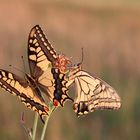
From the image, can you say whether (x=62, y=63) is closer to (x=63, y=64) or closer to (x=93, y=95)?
(x=63, y=64)

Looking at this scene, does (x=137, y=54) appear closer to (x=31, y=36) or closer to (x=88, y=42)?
(x=88, y=42)

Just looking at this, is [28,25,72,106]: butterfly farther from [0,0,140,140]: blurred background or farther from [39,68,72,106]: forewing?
[0,0,140,140]: blurred background

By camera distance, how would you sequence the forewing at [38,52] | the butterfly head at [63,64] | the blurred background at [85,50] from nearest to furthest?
the butterfly head at [63,64] < the forewing at [38,52] < the blurred background at [85,50]

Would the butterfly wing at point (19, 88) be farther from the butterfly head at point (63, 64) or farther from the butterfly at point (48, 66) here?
the butterfly head at point (63, 64)

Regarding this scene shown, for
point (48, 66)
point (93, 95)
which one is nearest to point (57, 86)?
point (48, 66)

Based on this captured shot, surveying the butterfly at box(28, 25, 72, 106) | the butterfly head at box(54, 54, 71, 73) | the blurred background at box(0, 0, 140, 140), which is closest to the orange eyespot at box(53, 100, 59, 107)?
the butterfly at box(28, 25, 72, 106)

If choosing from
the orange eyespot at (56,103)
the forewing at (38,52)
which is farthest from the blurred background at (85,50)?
the orange eyespot at (56,103)
